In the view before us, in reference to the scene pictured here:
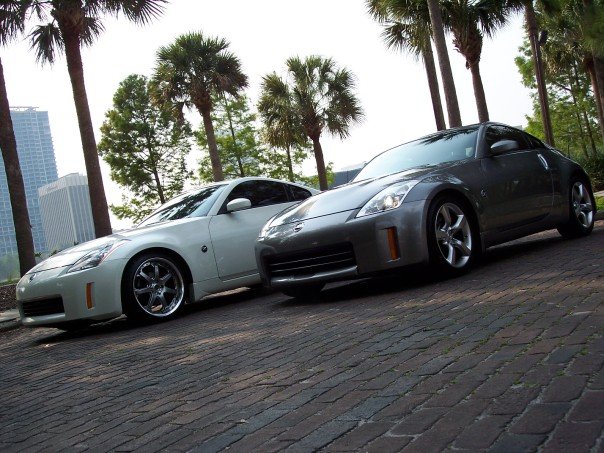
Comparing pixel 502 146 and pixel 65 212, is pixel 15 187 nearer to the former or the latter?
pixel 502 146

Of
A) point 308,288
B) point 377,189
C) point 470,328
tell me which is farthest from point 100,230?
point 470,328

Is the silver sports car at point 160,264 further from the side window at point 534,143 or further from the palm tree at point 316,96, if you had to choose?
the palm tree at point 316,96

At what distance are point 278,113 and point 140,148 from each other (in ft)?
52.7

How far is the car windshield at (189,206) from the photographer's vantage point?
313 inches

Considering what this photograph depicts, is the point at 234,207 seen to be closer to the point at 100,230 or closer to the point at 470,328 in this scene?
the point at 470,328

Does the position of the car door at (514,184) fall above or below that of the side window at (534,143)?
below

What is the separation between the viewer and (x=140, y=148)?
4569cm

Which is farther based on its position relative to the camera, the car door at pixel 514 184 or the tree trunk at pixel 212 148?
the tree trunk at pixel 212 148

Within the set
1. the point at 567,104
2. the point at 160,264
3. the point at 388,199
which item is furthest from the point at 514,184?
the point at 567,104

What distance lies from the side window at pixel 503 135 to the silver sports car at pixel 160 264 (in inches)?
105

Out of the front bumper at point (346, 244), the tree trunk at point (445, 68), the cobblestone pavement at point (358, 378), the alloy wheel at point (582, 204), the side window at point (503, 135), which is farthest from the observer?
the tree trunk at point (445, 68)

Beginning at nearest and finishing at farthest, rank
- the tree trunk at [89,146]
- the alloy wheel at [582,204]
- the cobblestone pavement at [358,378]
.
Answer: the cobblestone pavement at [358,378] → the alloy wheel at [582,204] → the tree trunk at [89,146]

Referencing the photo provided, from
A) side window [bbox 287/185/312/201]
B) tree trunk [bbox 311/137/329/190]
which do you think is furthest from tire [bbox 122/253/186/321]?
tree trunk [bbox 311/137/329/190]

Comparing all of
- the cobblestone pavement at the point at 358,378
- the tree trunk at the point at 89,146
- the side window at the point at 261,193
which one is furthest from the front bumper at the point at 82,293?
the tree trunk at the point at 89,146
